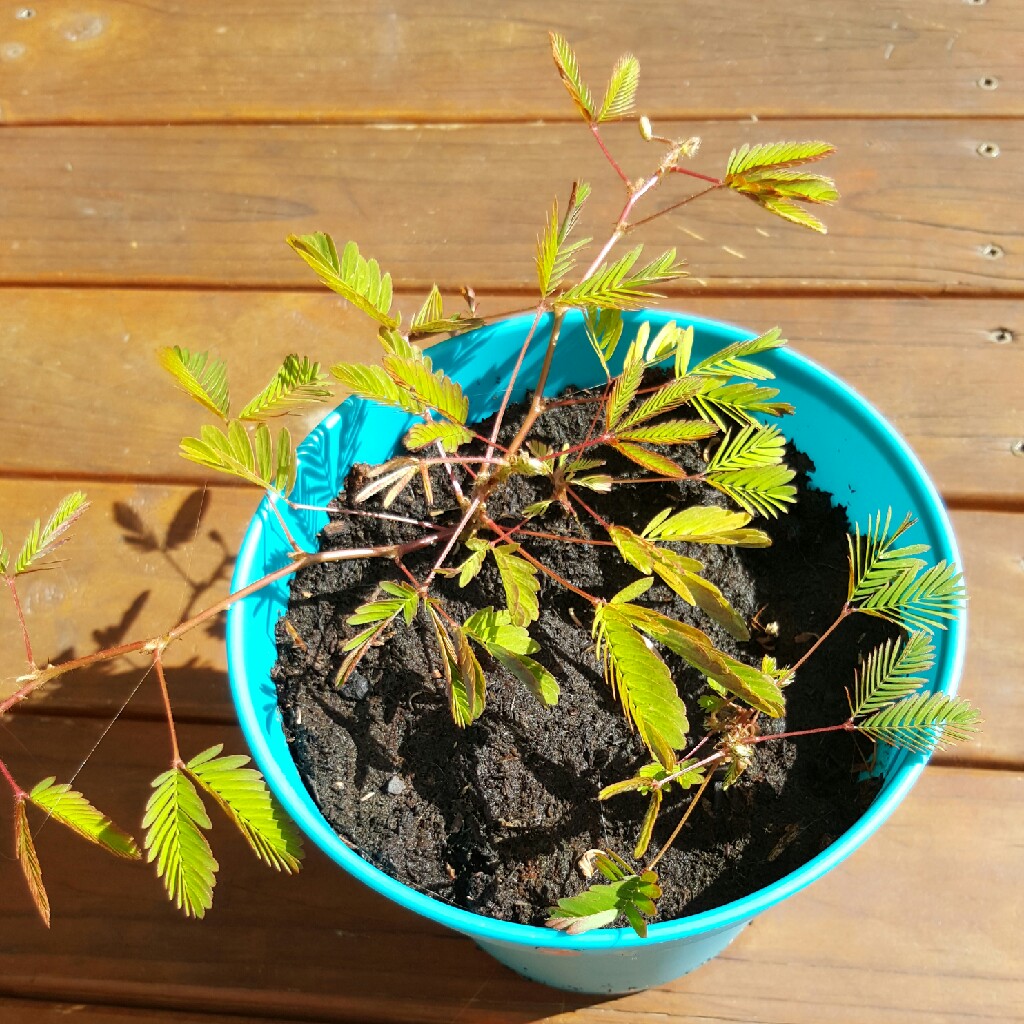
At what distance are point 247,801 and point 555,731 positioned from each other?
229 mm

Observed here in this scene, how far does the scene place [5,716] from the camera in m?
0.93

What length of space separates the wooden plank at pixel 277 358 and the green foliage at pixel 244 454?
37 cm

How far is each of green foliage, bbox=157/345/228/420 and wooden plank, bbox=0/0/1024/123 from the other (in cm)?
70

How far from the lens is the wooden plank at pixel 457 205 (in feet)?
3.39

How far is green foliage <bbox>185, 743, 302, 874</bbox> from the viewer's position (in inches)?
20.6

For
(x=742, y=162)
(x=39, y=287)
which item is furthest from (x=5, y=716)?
(x=742, y=162)

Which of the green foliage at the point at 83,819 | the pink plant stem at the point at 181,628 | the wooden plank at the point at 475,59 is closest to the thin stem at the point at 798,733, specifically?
the pink plant stem at the point at 181,628

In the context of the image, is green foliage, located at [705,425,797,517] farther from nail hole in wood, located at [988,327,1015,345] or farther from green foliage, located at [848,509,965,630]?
nail hole in wood, located at [988,327,1015,345]

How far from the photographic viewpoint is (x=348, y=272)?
1.66 feet

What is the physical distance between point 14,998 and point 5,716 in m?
0.25

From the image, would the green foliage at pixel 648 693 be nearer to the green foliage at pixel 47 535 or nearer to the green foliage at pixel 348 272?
the green foliage at pixel 348 272

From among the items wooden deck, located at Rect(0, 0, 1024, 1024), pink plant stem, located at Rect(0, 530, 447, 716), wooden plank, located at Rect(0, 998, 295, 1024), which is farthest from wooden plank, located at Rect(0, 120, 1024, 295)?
wooden plank, located at Rect(0, 998, 295, 1024)

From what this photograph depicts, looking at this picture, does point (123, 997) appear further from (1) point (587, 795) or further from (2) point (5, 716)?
(1) point (587, 795)

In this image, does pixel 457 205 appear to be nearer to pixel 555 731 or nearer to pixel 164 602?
pixel 164 602
